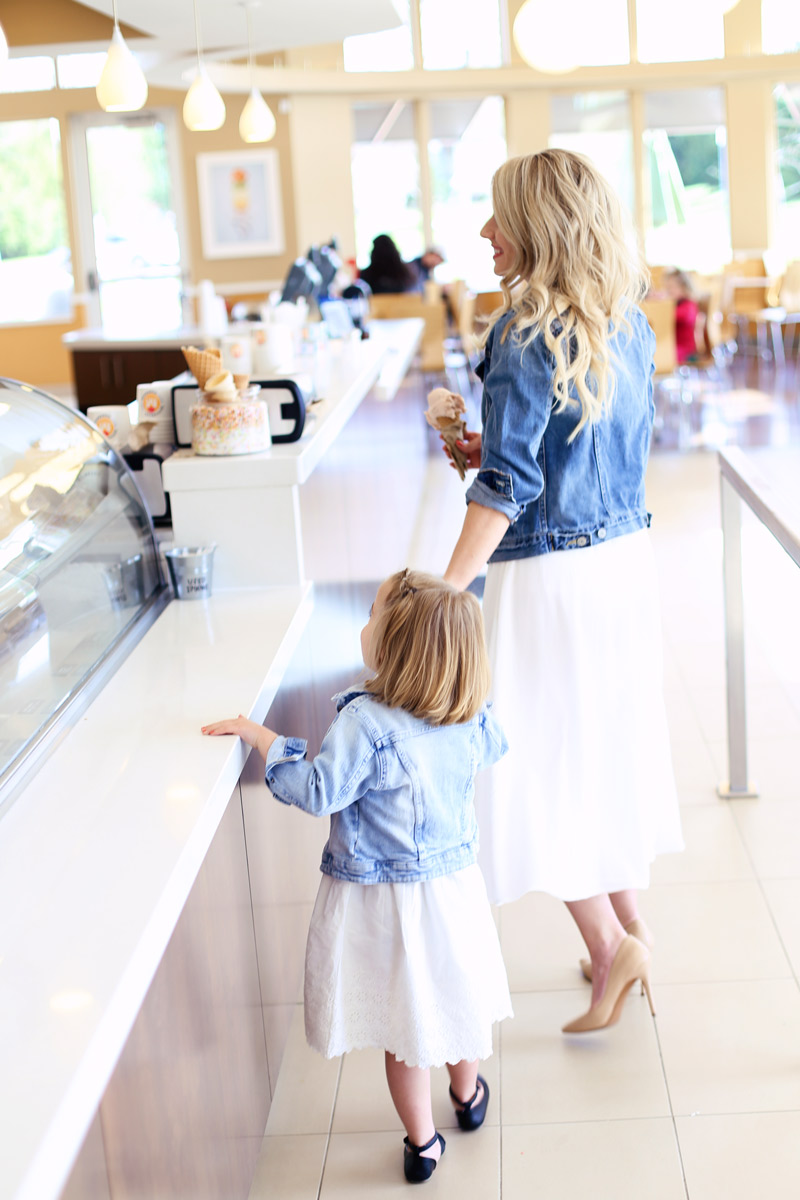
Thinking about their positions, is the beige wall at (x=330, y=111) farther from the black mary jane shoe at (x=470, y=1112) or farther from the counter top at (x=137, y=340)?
the black mary jane shoe at (x=470, y=1112)

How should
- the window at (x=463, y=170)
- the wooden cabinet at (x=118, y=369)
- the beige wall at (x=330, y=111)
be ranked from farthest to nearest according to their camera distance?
the window at (x=463, y=170)
the beige wall at (x=330, y=111)
the wooden cabinet at (x=118, y=369)

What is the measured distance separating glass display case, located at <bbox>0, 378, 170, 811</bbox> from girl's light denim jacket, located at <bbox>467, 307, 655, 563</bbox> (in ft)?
2.18

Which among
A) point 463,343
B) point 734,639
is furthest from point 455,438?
point 463,343

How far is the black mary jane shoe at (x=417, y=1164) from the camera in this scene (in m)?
1.89

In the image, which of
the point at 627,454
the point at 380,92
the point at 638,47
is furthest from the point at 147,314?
the point at 627,454

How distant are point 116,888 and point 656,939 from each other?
160 cm

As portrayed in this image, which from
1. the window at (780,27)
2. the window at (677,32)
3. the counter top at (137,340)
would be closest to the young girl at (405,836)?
the counter top at (137,340)

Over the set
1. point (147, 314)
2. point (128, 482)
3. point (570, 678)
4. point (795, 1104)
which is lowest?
point (795, 1104)

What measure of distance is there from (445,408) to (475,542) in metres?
0.48

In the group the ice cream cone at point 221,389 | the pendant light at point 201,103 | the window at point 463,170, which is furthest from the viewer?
the window at point 463,170

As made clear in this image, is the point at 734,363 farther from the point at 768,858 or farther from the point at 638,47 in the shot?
the point at 768,858

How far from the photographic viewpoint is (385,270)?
7598 mm

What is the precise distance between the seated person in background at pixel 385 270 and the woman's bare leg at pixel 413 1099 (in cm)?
631

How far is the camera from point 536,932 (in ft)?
8.63
